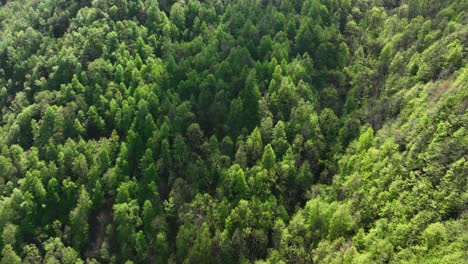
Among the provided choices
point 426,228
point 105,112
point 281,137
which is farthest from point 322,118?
point 105,112

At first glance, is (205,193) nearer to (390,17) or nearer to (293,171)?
(293,171)

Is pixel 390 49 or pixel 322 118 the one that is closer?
pixel 322 118

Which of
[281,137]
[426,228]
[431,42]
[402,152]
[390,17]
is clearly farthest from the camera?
[390,17]

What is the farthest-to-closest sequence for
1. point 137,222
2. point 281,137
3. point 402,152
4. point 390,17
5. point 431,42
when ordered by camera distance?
point 390,17
point 431,42
point 281,137
point 137,222
point 402,152

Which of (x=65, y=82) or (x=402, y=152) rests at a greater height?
(x=65, y=82)

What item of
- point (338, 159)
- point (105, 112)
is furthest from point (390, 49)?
point (105, 112)

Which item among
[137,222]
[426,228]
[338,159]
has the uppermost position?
[338,159]
